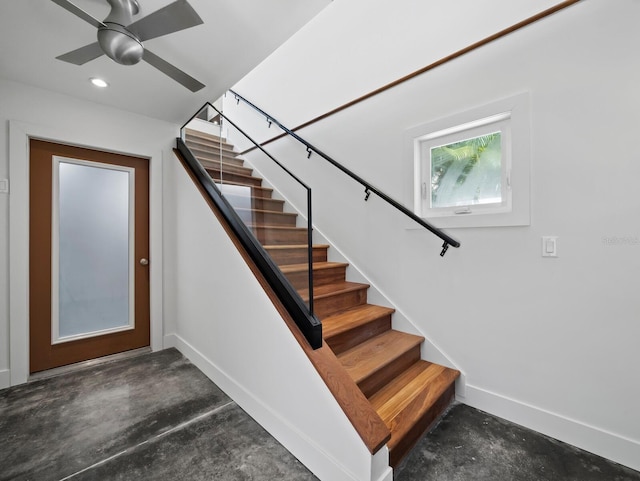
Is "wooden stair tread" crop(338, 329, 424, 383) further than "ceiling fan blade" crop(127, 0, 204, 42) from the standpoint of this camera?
Yes

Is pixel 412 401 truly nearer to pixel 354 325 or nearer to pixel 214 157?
pixel 354 325

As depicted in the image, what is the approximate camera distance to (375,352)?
1.98 meters

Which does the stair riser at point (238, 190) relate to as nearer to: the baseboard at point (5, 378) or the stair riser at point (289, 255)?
the stair riser at point (289, 255)

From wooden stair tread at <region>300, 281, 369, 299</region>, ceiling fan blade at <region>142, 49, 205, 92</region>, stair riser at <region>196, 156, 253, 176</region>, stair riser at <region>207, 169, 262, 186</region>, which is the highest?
ceiling fan blade at <region>142, 49, 205, 92</region>

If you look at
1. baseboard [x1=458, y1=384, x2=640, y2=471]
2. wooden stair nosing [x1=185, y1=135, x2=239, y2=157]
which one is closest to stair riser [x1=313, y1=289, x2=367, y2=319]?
baseboard [x1=458, y1=384, x2=640, y2=471]

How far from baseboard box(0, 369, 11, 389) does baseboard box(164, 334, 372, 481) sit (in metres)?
1.44

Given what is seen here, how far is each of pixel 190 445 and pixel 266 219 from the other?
1.54m

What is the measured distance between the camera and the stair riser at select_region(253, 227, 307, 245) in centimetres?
188

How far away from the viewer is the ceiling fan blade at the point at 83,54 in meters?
1.70

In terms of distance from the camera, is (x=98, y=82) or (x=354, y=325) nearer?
(x=354, y=325)

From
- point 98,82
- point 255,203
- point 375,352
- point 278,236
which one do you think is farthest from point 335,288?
point 98,82

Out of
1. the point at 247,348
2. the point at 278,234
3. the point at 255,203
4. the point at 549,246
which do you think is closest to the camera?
the point at 549,246

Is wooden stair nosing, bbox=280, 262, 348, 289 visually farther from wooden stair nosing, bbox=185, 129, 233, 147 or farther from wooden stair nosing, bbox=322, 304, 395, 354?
wooden stair nosing, bbox=185, 129, 233, 147

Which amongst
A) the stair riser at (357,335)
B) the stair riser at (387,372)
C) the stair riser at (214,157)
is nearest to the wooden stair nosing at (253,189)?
the stair riser at (214,157)
